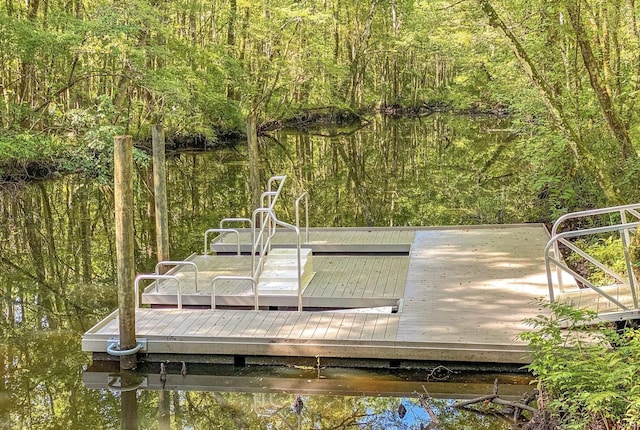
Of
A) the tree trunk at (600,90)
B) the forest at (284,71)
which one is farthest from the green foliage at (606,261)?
the tree trunk at (600,90)

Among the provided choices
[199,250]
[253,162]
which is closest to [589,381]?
[253,162]

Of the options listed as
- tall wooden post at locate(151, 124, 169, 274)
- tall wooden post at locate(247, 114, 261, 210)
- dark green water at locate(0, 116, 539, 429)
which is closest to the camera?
dark green water at locate(0, 116, 539, 429)

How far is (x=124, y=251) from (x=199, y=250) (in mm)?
5606

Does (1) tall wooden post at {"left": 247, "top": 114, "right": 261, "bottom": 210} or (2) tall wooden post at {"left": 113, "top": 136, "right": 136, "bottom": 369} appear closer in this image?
(2) tall wooden post at {"left": 113, "top": 136, "right": 136, "bottom": 369}

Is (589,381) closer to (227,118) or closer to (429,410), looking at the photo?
(429,410)

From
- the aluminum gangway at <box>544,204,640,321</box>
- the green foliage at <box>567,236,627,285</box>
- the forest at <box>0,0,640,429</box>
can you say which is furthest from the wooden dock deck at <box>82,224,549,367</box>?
the forest at <box>0,0,640,429</box>

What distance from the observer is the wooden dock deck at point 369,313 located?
6.66 m

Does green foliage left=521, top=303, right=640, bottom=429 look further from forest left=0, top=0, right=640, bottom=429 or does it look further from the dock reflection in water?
the dock reflection in water

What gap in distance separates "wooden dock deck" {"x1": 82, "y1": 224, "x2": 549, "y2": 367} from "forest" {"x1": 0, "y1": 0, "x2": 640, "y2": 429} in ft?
3.56

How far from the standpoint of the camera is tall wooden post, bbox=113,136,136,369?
6867 mm

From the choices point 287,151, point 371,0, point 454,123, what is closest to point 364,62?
point 371,0

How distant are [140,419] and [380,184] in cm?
1432

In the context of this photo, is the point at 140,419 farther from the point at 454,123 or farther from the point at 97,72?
the point at 454,123

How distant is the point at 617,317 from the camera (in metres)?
6.33
